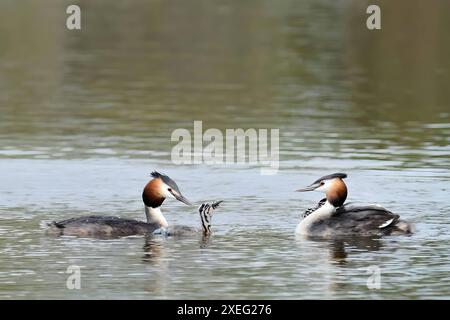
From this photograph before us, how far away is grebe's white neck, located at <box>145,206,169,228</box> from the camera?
1770 cm

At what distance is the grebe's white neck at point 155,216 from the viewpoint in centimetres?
1770

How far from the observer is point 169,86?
Answer: 3136cm

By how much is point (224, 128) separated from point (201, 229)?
806cm

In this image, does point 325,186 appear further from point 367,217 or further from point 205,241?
point 205,241

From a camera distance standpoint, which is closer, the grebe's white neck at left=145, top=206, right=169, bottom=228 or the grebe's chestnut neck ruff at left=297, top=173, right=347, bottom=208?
the grebe's white neck at left=145, top=206, right=169, bottom=228

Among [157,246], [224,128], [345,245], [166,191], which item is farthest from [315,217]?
[224,128]

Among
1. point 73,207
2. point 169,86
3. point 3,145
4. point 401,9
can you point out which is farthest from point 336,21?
point 73,207

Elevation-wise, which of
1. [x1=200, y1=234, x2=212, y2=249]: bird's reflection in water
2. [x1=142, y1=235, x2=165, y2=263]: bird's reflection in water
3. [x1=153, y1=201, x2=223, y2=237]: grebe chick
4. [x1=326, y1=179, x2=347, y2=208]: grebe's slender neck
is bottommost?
[x1=142, y1=235, x2=165, y2=263]: bird's reflection in water

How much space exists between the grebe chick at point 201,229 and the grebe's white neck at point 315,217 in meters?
1.06

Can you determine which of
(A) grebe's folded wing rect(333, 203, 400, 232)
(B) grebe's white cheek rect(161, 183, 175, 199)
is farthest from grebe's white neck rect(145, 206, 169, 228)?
(A) grebe's folded wing rect(333, 203, 400, 232)

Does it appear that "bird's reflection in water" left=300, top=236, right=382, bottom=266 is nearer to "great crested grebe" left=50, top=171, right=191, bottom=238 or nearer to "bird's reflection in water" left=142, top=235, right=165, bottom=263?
"bird's reflection in water" left=142, top=235, right=165, bottom=263

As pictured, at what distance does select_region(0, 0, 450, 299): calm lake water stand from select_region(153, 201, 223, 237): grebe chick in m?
0.15

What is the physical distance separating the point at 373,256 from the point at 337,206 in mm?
1825
